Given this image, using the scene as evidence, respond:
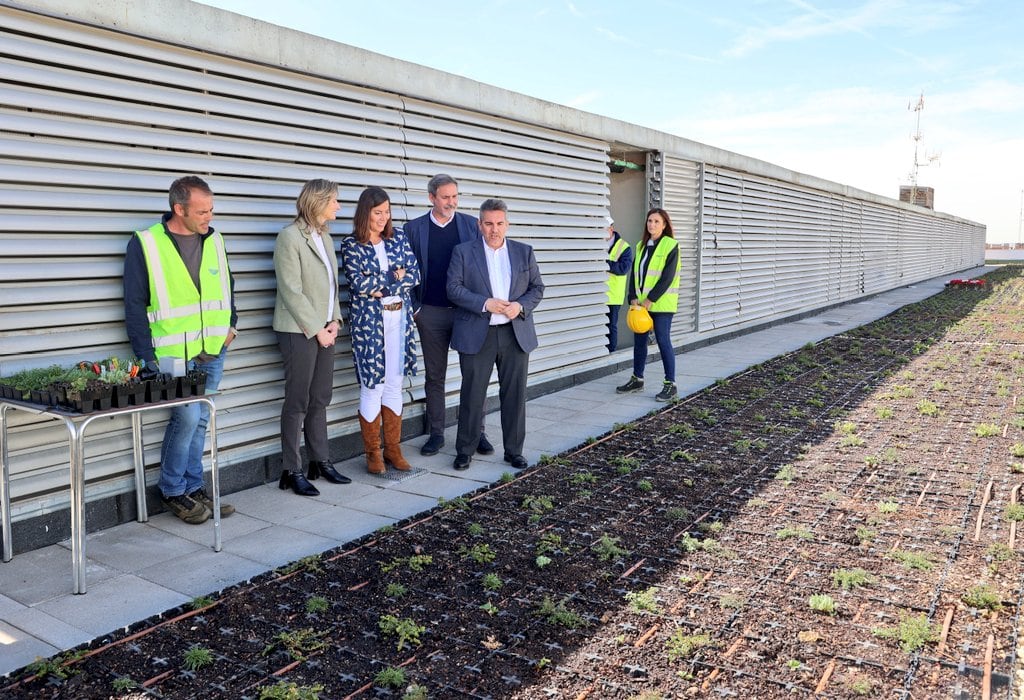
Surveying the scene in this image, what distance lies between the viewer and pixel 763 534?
4.49 meters

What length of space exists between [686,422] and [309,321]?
355 cm

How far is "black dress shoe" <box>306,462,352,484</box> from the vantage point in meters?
5.46

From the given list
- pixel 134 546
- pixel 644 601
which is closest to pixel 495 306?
pixel 644 601

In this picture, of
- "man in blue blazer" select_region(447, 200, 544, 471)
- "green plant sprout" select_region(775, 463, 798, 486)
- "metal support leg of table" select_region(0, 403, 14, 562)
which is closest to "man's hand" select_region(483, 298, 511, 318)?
"man in blue blazer" select_region(447, 200, 544, 471)

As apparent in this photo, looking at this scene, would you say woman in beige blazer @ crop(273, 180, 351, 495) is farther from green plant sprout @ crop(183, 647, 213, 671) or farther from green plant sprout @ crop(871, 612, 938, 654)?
green plant sprout @ crop(871, 612, 938, 654)

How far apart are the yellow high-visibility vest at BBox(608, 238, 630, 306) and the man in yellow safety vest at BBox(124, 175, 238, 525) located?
5895 mm

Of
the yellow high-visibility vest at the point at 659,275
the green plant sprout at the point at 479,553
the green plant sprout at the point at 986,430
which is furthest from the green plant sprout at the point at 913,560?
the yellow high-visibility vest at the point at 659,275

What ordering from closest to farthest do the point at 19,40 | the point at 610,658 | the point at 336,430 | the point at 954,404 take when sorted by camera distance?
1. the point at 610,658
2. the point at 19,40
3. the point at 336,430
4. the point at 954,404

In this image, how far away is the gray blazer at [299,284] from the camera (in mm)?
5051

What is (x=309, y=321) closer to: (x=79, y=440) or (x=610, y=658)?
(x=79, y=440)

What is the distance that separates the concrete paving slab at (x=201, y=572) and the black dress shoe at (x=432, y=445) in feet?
7.03

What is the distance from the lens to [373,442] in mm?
5629

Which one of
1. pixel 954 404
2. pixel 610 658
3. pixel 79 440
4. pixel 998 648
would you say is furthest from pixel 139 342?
pixel 954 404

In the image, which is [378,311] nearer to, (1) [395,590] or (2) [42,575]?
(1) [395,590]
